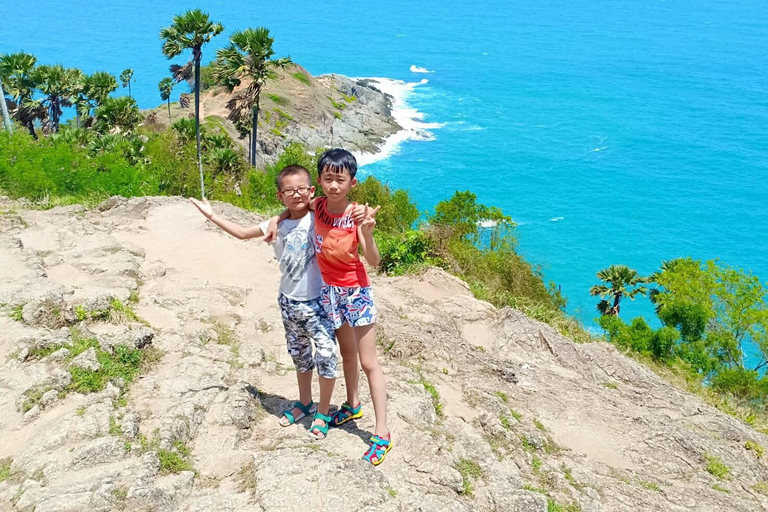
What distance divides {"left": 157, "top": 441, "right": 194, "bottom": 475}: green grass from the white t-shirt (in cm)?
170

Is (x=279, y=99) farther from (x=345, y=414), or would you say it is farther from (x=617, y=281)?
(x=345, y=414)

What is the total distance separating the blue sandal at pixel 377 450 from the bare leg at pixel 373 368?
0.17 ft

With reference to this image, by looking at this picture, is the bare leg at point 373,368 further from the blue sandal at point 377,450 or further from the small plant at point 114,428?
the small plant at point 114,428

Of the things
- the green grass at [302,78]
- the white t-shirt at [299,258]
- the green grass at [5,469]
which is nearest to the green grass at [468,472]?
the white t-shirt at [299,258]

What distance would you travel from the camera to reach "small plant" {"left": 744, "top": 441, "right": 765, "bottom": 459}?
8328mm

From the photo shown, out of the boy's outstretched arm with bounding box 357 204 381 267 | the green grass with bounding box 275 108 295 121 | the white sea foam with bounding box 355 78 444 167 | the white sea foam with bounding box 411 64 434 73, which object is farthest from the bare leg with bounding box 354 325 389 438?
the white sea foam with bounding box 411 64 434 73

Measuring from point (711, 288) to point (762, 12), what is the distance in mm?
→ 177288

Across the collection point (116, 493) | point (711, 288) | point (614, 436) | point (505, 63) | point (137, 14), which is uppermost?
point (137, 14)

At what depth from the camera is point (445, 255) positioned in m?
15.2

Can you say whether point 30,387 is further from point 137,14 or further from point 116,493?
point 137,14

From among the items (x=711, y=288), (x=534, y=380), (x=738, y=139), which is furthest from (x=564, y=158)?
(x=534, y=380)

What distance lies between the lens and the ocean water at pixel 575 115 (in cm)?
5166

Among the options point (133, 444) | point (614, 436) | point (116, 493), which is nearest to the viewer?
point (116, 493)

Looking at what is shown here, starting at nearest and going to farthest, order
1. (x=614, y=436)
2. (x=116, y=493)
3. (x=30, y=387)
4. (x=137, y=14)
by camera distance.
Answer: (x=116, y=493) → (x=30, y=387) → (x=614, y=436) → (x=137, y=14)
